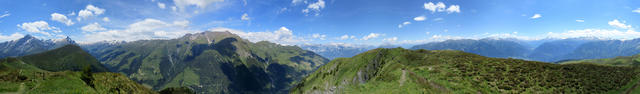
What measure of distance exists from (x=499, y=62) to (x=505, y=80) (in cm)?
1429

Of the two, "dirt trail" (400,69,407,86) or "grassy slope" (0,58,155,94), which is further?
"dirt trail" (400,69,407,86)

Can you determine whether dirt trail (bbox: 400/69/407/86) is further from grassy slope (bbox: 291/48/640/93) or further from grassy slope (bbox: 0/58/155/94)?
grassy slope (bbox: 0/58/155/94)

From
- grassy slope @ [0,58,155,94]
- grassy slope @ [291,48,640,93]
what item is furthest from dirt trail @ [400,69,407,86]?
grassy slope @ [0,58,155,94]

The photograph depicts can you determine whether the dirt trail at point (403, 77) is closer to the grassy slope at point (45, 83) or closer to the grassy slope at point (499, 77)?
the grassy slope at point (499, 77)

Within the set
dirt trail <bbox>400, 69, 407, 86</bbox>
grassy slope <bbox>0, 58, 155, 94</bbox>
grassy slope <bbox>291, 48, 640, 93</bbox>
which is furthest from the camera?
dirt trail <bbox>400, 69, 407, 86</bbox>

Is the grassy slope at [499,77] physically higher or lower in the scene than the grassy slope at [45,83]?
lower

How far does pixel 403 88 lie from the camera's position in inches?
2232

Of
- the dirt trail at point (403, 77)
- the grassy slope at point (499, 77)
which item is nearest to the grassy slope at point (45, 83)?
the grassy slope at point (499, 77)

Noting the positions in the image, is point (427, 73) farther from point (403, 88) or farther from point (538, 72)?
point (538, 72)

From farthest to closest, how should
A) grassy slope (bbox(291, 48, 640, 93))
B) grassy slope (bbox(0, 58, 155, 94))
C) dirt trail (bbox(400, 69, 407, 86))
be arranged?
dirt trail (bbox(400, 69, 407, 86)) < grassy slope (bbox(291, 48, 640, 93)) < grassy slope (bbox(0, 58, 155, 94))

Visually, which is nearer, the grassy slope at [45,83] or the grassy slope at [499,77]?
the grassy slope at [45,83]

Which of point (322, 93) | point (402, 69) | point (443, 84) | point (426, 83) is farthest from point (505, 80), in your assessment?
point (322, 93)

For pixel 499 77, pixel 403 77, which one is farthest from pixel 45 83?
pixel 499 77

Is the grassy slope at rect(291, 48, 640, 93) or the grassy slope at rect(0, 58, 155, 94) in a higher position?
the grassy slope at rect(0, 58, 155, 94)
